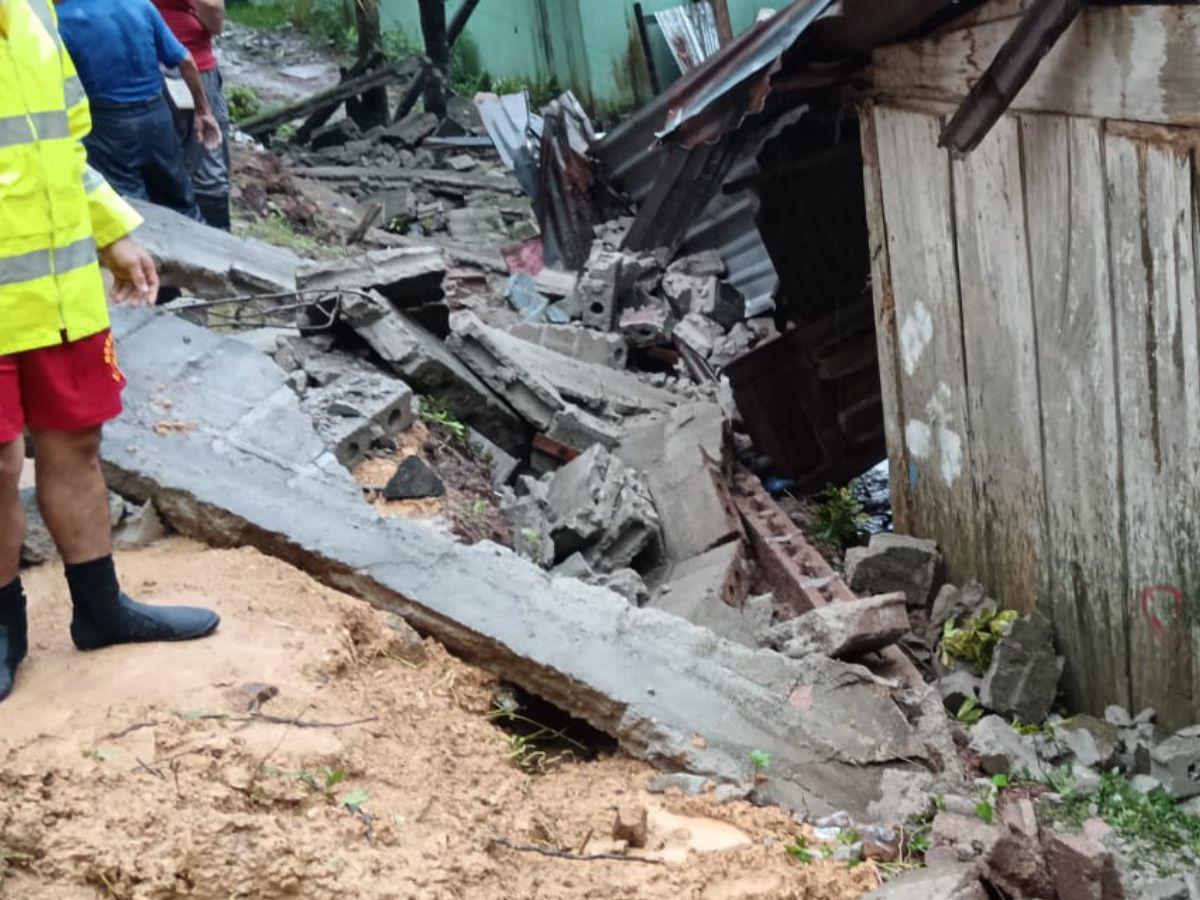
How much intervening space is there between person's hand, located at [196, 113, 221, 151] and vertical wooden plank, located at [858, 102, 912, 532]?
147 inches

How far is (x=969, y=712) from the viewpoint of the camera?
5.00 m

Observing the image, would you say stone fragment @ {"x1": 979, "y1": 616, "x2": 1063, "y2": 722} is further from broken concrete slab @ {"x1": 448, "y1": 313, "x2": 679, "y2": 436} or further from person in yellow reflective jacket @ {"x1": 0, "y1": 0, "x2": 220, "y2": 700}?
person in yellow reflective jacket @ {"x1": 0, "y1": 0, "x2": 220, "y2": 700}

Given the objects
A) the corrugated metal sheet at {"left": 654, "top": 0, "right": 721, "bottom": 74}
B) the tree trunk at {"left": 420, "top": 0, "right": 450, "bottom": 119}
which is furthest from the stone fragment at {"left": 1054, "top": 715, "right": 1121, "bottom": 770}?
the tree trunk at {"left": 420, "top": 0, "right": 450, "bottom": 119}

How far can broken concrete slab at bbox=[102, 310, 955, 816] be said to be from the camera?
3.95 metres

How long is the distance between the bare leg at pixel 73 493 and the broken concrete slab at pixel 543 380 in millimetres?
3474

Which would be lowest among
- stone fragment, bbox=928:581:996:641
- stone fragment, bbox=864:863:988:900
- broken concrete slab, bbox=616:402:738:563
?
A: stone fragment, bbox=928:581:996:641

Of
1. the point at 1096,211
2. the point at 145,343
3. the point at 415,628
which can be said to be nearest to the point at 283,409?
the point at 145,343

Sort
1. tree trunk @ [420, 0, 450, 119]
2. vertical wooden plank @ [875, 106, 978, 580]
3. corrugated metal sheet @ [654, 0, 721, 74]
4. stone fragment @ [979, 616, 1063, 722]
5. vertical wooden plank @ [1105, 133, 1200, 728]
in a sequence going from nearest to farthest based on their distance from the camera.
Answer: vertical wooden plank @ [1105, 133, 1200, 728] < stone fragment @ [979, 616, 1063, 722] < vertical wooden plank @ [875, 106, 978, 580] < corrugated metal sheet @ [654, 0, 721, 74] < tree trunk @ [420, 0, 450, 119]

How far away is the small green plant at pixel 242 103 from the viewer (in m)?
17.8

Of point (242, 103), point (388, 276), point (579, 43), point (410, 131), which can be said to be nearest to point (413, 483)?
point (388, 276)

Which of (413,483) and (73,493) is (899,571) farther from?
(73,493)

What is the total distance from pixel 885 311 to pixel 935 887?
3.39m

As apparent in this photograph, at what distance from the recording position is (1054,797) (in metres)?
4.20

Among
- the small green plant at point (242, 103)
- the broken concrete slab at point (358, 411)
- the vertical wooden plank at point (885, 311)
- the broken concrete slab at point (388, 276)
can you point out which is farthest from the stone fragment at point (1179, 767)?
the small green plant at point (242, 103)
